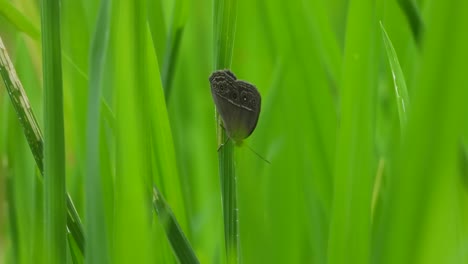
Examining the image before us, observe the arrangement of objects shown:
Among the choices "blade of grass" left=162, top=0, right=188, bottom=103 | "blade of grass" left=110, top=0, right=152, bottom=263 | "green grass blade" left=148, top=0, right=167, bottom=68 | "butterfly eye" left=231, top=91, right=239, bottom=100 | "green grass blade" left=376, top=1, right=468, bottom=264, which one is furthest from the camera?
"green grass blade" left=148, top=0, right=167, bottom=68

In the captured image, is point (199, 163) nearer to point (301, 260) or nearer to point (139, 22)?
point (301, 260)

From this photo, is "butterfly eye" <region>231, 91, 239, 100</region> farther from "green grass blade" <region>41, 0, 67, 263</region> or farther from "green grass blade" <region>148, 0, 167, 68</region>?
"green grass blade" <region>148, 0, 167, 68</region>

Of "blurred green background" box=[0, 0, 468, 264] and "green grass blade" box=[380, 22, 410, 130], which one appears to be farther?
"green grass blade" box=[380, 22, 410, 130]

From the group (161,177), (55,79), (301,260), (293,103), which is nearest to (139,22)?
(55,79)

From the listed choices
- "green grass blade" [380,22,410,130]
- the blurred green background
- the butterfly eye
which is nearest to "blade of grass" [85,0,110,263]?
the blurred green background

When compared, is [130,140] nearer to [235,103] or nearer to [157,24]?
[235,103]

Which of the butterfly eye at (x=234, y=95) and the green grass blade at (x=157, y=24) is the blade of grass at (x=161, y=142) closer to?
the butterfly eye at (x=234, y=95)

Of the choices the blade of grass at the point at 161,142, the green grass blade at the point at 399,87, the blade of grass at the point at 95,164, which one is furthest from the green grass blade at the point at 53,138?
the green grass blade at the point at 399,87
